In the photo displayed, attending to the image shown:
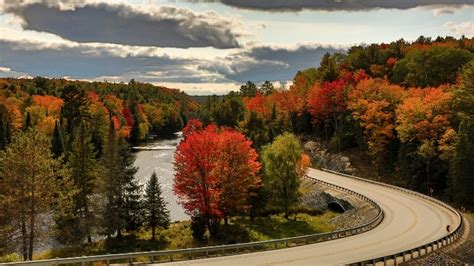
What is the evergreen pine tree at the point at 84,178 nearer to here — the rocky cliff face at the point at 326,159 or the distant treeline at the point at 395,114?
the distant treeline at the point at 395,114

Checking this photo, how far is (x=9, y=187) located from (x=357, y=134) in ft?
222

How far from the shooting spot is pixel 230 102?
123m

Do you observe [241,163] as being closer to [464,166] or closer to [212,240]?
[212,240]

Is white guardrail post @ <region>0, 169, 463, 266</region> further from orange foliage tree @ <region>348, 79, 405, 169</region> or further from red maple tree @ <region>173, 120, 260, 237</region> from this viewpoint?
orange foliage tree @ <region>348, 79, 405, 169</region>

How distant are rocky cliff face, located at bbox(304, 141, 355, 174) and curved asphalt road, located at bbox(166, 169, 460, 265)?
23.0 meters

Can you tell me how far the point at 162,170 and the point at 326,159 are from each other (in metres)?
32.8

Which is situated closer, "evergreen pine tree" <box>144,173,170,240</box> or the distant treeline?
"evergreen pine tree" <box>144,173,170,240</box>

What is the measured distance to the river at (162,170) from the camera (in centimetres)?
6975

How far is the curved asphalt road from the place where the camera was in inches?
1171

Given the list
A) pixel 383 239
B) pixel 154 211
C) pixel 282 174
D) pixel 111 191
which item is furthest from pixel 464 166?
pixel 111 191

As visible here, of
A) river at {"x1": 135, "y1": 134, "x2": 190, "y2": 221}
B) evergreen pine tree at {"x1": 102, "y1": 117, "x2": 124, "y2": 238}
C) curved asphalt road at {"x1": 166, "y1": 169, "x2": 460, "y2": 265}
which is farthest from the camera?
river at {"x1": 135, "y1": 134, "x2": 190, "y2": 221}

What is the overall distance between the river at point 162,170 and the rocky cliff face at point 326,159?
2977 centimetres

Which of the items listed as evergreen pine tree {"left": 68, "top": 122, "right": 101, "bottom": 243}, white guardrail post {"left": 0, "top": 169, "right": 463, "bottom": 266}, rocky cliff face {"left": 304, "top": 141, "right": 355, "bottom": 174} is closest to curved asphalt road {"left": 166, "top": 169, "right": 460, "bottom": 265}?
white guardrail post {"left": 0, "top": 169, "right": 463, "bottom": 266}

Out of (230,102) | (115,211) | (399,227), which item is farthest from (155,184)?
(230,102)
